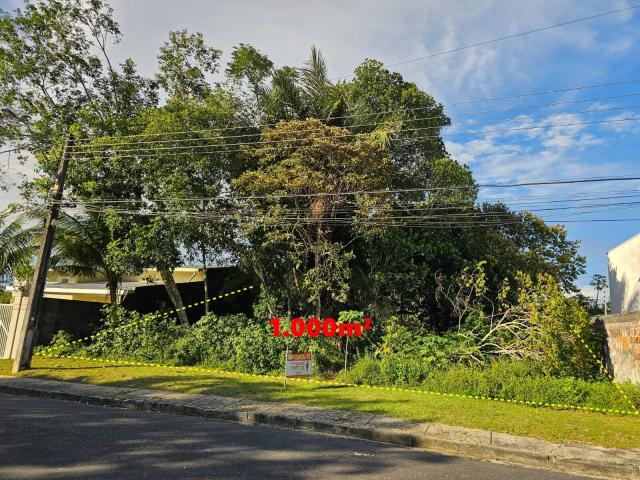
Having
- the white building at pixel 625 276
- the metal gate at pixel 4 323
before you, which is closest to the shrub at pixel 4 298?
the metal gate at pixel 4 323

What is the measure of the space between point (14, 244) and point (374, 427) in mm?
14556

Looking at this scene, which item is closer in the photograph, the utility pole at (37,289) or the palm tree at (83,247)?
the utility pole at (37,289)

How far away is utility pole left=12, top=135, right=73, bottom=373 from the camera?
479 inches

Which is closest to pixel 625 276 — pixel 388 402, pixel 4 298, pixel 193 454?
pixel 388 402

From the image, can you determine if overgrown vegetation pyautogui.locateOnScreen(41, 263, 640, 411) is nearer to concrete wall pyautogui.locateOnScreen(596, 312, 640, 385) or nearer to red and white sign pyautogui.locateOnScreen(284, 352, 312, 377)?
concrete wall pyautogui.locateOnScreen(596, 312, 640, 385)

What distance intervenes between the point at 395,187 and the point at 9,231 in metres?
13.3

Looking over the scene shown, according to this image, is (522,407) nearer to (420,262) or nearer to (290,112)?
(420,262)

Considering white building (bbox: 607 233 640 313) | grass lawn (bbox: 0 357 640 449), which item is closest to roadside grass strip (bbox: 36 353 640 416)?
grass lawn (bbox: 0 357 640 449)

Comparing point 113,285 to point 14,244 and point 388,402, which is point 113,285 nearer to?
point 14,244

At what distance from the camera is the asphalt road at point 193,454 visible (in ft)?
16.2

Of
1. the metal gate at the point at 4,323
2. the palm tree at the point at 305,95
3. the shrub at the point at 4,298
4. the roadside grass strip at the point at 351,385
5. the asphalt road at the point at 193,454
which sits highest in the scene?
the palm tree at the point at 305,95

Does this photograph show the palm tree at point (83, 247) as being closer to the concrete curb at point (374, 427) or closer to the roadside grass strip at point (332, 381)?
the roadside grass strip at point (332, 381)

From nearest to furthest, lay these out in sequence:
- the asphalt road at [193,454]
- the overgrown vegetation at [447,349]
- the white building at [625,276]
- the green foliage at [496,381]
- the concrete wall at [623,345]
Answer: the asphalt road at [193,454] → the green foliage at [496,381] → the concrete wall at [623,345] → the overgrown vegetation at [447,349] → the white building at [625,276]

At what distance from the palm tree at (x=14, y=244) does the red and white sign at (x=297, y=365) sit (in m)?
11.1
